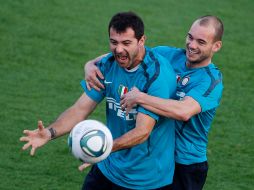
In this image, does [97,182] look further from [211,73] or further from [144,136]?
[211,73]

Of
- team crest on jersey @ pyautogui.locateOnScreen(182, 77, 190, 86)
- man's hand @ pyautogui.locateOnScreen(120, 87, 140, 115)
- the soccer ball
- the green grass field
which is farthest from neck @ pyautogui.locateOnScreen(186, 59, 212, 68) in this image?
the green grass field

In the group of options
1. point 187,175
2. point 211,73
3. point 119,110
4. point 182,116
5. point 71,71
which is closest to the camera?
point 182,116

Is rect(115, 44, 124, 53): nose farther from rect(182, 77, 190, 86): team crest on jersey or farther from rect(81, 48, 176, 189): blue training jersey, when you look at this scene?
rect(182, 77, 190, 86): team crest on jersey

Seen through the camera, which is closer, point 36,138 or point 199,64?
point 36,138

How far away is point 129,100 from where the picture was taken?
6090 mm

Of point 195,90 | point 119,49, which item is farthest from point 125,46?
point 195,90

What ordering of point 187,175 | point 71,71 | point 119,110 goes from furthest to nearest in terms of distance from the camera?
point 71,71 → point 187,175 → point 119,110

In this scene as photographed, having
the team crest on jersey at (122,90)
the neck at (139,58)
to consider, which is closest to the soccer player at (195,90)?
the team crest on jersey at (122,90)

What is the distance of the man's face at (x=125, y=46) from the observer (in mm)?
6117

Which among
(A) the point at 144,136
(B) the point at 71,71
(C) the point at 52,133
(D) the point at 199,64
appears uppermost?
(D) the point at 199,64

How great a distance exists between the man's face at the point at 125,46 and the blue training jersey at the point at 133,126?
0.52 ft

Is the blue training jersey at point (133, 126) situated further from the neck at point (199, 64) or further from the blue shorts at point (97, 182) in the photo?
the neck at point (199, 64)

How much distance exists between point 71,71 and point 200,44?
22.7 feet

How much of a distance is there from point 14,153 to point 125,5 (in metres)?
8.42
